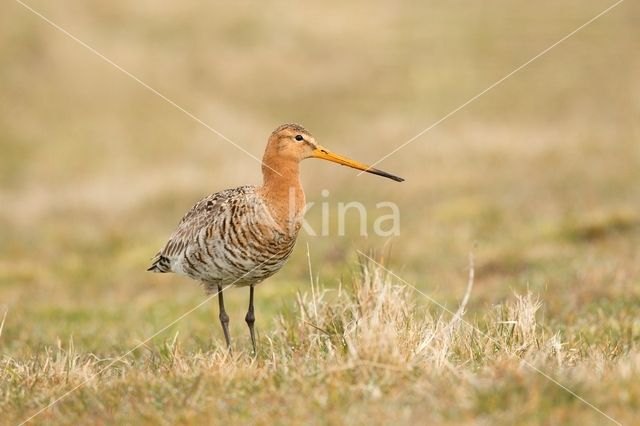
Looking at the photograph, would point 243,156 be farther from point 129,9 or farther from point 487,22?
point 487,22

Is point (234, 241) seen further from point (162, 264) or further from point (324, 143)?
point (324, 143)

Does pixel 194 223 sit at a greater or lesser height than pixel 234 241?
greater

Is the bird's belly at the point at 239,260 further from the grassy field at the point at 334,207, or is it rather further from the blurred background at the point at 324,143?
the blurred background at the point at 324,143

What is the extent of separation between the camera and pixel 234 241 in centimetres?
782

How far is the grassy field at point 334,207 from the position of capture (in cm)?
568

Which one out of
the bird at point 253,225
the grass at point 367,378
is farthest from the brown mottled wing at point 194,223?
the grass at point 367,378

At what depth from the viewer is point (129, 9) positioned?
36.0 meters

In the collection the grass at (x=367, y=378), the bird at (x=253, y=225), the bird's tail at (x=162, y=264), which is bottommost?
the grass at (x=367, y=378)

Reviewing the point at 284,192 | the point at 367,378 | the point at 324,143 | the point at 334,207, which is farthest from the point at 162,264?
the point at 324,143

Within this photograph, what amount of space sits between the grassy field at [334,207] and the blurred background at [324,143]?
96 mm

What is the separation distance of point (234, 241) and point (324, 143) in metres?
19.7

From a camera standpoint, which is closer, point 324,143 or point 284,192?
point 284,192

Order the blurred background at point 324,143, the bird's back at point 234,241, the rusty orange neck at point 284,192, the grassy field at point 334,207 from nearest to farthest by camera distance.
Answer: the grassy field at point 334,207 < the bird's back at point 234,241 < the rusty orange neck at point 284,192 < the blurred background at point 324,143

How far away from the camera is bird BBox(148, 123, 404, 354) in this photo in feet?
25.7
